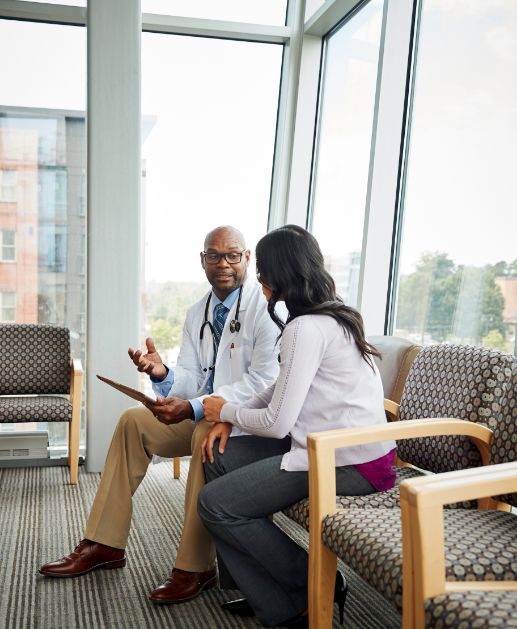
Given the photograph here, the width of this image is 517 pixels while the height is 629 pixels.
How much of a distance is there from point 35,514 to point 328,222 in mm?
2342

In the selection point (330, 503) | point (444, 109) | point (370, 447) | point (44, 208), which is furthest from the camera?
point (44, 208)

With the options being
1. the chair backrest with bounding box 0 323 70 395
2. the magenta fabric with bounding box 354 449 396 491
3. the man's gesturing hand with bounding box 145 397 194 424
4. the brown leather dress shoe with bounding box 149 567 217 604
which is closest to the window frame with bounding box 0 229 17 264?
the chair backrest with bounding box 0 323 70 395

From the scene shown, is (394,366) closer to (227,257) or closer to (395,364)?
(395,364)

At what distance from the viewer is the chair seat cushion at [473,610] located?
1268mm

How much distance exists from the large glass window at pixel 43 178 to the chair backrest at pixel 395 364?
7.39 feet

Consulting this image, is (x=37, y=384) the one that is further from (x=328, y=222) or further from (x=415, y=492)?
(x=415, y=492)

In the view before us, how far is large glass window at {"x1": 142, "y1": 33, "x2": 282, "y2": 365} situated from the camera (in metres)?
4.52

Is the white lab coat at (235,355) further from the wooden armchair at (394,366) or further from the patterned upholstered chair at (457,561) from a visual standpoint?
the patterned upholstered chair at (457,561)

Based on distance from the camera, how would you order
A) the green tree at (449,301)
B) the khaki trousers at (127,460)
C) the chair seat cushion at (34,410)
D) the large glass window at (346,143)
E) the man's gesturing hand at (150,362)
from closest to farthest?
the khaki trousers at (127,460), the man's gesturing hand at (150,362), the green tree at (449,301), the chair seat cushion at (34,410), the large glass window at (346,143)

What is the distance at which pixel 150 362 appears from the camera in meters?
2.71

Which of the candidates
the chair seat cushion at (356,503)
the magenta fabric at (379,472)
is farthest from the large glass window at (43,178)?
the magenta fabric at (379,472)

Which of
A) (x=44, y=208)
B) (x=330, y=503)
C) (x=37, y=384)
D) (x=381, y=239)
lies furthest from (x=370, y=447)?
(x=44, y=208)

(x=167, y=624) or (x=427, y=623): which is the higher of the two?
(x=427, y=623)

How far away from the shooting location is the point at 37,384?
4.01 metres
